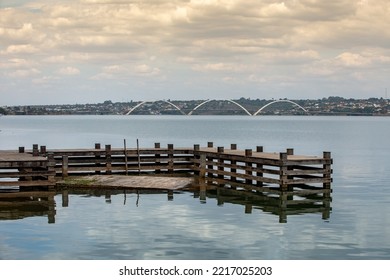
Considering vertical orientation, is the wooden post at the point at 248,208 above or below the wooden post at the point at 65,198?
below

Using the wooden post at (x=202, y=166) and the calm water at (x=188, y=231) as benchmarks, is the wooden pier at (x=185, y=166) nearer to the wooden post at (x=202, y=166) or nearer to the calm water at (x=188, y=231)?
the wooden post at (x=202, y=166)

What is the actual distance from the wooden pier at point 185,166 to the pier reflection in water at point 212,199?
58 cm

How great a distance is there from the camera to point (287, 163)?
103ft

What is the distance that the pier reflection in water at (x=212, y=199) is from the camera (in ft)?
93.2

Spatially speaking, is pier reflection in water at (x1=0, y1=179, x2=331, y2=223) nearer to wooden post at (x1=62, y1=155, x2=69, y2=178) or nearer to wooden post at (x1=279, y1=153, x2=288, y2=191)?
wooden post at (x1=279, y1=153, x2=288, y2=191)

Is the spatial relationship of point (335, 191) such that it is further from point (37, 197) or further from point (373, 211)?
point (37, 197)

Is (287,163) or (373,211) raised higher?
(287,163)

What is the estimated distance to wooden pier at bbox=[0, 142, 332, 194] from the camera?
31516mm

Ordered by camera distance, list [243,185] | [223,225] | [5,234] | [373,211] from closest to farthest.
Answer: [5,234] → [223,225] → [373,211] → [243,185]

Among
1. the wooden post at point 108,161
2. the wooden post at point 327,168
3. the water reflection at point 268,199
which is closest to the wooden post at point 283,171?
the water reflection at point 268,199

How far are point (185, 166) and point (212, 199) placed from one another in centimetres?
820

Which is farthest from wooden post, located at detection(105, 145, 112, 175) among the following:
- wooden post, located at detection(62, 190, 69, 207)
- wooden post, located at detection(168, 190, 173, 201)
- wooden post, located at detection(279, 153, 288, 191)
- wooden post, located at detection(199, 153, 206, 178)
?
wooden post, located at detection(279, 153, 288, 191)
